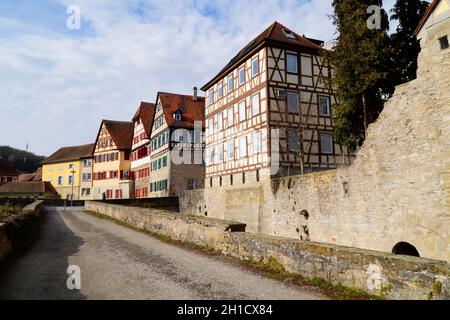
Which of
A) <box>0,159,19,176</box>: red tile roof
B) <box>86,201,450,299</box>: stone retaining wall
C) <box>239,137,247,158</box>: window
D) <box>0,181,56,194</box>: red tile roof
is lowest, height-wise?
<box>86,201,450,299</box>: stone retaining wall

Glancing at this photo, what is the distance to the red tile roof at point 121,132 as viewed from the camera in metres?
51.2

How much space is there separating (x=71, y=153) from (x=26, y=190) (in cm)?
A: 927

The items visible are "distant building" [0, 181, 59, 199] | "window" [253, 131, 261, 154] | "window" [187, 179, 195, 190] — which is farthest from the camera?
"distant building" [0, 181, 59, 199]

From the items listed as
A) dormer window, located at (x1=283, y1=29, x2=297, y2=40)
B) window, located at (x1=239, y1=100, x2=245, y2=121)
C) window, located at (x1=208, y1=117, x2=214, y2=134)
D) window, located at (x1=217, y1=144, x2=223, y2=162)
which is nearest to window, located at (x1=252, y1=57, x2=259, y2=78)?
window, located at (x1=239, y1=100, x2=245, y2=121)

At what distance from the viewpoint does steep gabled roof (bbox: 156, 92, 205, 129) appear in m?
37.2

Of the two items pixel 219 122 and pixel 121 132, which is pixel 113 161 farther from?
pixel 219 122

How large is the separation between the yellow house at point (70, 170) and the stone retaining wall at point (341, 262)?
163 feet

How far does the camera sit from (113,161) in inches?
2019

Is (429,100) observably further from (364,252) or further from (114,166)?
(114,166)

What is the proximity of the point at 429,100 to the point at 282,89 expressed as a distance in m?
12.1

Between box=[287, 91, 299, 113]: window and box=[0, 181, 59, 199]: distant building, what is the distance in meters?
47.6

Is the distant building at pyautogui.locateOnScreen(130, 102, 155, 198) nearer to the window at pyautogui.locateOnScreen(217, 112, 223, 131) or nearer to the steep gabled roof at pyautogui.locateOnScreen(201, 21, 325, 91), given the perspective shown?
the window at pyautogui.locateOnScreen(217, 112, 223, 131)

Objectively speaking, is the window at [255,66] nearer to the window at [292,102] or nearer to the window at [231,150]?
the window at [292,102]

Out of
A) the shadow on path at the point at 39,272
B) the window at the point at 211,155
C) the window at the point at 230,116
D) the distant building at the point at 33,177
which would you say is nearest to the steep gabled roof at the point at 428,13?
the window at the point at 230,116
